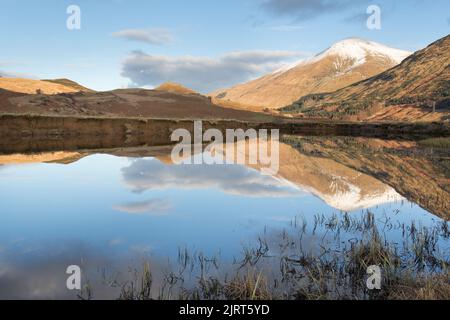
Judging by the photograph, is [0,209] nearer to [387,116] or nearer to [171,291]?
[171,291]

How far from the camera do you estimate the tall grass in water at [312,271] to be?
17.5ft

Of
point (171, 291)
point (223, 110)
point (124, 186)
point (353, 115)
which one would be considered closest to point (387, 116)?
point (353, 115)

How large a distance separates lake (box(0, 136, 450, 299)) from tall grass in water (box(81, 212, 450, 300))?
0.09 metres

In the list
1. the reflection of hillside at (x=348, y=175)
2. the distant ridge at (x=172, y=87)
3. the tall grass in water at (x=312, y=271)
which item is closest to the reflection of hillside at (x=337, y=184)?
the reflection of hillside at (x=348, y=175)

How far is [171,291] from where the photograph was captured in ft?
17.8

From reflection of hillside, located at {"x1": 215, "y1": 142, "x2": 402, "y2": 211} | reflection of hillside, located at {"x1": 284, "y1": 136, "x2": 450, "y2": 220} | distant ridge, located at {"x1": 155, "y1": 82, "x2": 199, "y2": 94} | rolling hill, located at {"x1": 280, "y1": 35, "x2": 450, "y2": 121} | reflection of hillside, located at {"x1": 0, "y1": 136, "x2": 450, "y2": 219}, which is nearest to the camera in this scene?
reflection of hillside, located at {"x1": 215, "y1": 142, "x2": 402, "y2": 211}

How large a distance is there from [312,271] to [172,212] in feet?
14.9

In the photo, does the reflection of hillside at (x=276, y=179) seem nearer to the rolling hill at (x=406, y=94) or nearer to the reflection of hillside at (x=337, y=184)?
the reflection of hillside at (x=337, y=184)

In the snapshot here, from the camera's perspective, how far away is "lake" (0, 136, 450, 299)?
6.35 metres

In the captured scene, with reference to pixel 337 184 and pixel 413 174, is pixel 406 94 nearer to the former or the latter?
pixel 413 174

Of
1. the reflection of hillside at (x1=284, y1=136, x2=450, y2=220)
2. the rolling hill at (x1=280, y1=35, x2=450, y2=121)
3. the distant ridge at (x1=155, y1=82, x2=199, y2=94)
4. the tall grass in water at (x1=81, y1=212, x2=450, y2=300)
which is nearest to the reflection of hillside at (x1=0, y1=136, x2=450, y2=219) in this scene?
the reflection of hillside at (x1=284, y1=136, x2=450, y2=220)

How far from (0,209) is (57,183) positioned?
4.06 meters

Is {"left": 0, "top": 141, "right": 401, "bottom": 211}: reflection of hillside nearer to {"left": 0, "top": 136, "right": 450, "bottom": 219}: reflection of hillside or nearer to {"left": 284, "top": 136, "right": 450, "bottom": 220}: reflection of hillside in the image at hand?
{"left": 0, "top": 136, "right": 450, "bottom": 219}: reflection of hillside
